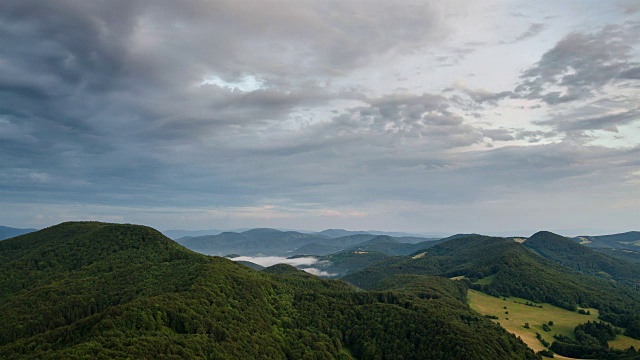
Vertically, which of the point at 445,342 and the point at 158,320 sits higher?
the point at 158,320

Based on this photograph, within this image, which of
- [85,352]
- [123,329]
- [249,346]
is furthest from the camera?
[249,346]

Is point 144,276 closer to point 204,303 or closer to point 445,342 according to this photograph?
point 204,303

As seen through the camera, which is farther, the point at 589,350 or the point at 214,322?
the point at 589,350

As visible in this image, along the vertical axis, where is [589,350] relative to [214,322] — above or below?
below

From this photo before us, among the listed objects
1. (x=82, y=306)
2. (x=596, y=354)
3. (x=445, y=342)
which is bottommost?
(x=596, y=354)

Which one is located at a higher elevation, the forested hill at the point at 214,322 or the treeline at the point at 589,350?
the forested hill at the point at 214,322

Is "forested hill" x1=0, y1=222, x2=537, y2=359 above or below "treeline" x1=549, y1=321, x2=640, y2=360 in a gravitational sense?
above

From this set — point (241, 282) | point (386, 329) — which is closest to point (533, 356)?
point (386, 329)

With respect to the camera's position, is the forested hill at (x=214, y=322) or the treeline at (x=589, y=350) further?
the treeline at (x=589, y=350)
